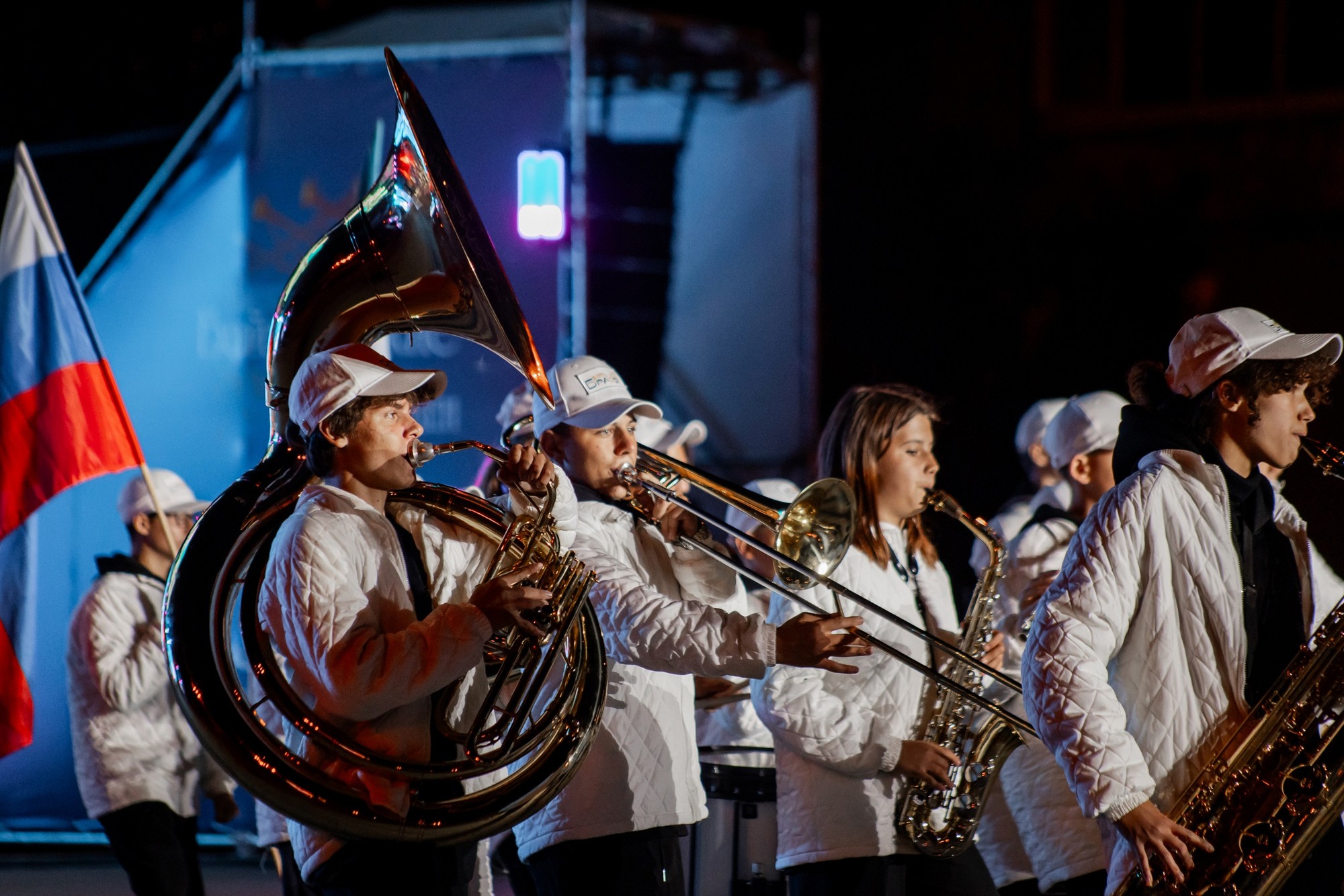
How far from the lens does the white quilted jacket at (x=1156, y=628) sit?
289 centimetres

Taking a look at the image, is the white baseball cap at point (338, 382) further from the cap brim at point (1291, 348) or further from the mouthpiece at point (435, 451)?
the cap brim at point (1291, 348)

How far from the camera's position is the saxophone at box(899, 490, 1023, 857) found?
3648mm

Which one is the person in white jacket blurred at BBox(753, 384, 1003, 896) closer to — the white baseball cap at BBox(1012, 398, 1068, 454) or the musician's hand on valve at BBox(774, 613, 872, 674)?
the musician's hand on valve at BBox(774, 613, 872, 674)

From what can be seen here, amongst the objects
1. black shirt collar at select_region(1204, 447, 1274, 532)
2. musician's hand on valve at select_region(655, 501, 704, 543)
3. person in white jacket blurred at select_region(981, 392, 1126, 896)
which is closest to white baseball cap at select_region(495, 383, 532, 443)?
musician's hand on valve at select_region(655, 501, 704, 543)

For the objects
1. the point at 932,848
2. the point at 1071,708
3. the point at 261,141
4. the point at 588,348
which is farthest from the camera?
the point at 588,348

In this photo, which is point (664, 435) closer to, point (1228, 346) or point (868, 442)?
point (868, 442)

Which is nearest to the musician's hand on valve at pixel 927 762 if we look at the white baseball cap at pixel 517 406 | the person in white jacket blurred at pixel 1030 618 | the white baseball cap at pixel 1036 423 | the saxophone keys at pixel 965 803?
the saxophone keys at pixel 965 803

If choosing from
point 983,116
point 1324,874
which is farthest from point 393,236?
point 983,116

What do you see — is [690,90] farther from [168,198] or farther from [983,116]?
[168,198]

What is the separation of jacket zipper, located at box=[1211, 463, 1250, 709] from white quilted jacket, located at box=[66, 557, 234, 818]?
3711 millimetres

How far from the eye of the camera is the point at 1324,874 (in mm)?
3008

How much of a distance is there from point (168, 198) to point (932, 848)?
645 centimetres

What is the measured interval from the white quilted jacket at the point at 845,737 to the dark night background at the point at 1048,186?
6504 mm

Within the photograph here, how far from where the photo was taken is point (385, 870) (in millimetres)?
2865
